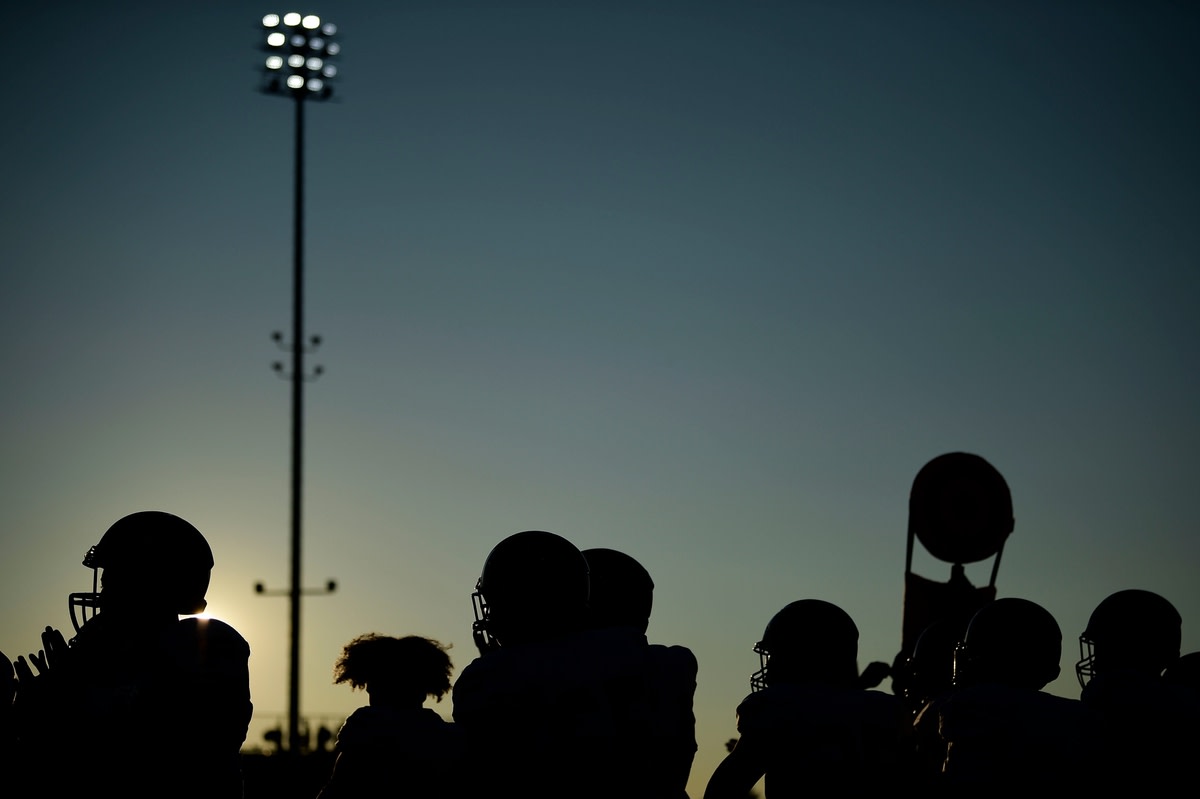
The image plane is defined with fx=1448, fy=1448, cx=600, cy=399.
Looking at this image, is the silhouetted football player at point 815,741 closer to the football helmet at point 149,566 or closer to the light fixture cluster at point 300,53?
the football helmet at point 149,566

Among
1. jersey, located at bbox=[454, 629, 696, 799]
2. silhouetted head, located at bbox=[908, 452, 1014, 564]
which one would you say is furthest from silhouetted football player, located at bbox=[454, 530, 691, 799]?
silhouetted head, located at bbox=[908, 452, 1014, 564]

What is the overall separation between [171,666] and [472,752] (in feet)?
3.44

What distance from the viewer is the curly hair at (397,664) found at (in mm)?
7277

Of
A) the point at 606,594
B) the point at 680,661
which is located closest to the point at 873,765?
the point at 680,661

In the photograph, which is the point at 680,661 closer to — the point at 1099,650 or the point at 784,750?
the point at 784,750

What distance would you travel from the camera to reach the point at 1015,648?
5969 mm

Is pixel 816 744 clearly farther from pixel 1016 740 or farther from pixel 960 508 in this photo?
pixel 960 508

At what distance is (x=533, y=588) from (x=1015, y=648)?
7.84 ft

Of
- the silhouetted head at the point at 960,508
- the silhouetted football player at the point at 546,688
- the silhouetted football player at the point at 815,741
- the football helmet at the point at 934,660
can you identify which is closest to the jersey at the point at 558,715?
the silhouetted football player at the point at 546,688

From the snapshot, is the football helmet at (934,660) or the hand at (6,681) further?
the football helmet at (934,660)

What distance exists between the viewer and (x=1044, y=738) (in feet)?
18.4

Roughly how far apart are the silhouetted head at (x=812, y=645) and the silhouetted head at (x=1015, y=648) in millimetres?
529

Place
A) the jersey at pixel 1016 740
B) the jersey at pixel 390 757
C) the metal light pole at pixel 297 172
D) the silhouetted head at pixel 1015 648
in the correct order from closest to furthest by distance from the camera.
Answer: the jersey at pixel 1016 740, the silhouetted head at pixel 1015 648, the jersey at pixel 390 757, the metal light pole at pixel 297 172

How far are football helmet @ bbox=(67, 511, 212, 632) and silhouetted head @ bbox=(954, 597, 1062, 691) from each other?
124 inches
